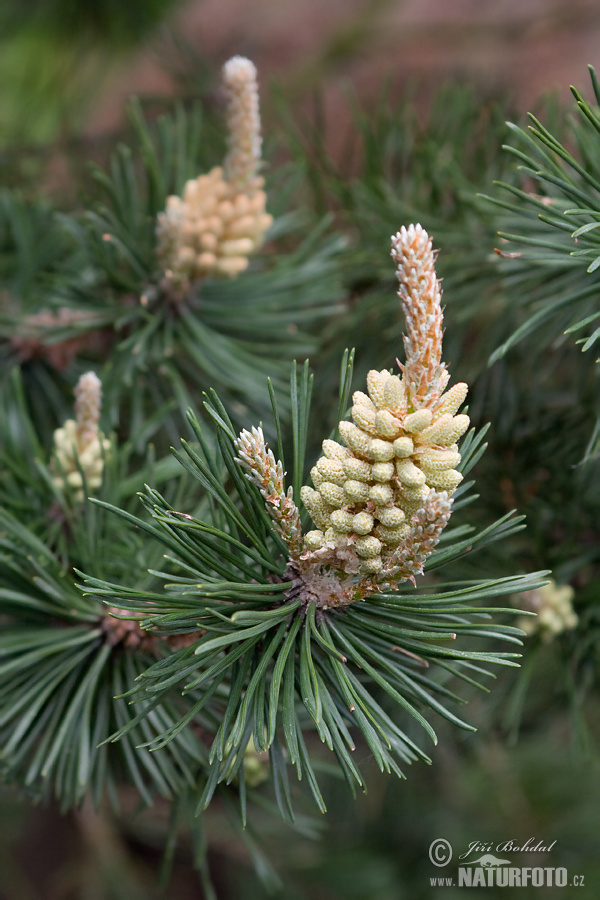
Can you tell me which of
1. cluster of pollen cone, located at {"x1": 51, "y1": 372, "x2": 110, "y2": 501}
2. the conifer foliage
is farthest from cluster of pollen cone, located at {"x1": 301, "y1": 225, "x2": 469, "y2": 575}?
cluster of pollen cone, located at {"x1": 51, "y1": 372, "x2": 110, "y2": 501}

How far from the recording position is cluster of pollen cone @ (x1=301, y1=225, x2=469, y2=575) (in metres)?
0.27

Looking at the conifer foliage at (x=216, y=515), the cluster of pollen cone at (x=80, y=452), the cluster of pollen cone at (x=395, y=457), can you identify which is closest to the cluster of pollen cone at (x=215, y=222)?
the conifer foliage at (x=216, y=515)

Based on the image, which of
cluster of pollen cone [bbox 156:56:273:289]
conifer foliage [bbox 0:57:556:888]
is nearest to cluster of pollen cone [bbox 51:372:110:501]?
conifer foliage [bbox 0:57:556:888]

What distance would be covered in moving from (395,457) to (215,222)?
25cm

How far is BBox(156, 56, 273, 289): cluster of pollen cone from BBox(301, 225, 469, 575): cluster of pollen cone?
217 mm

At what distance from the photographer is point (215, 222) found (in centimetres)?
46

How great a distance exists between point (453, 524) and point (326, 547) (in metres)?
0.16

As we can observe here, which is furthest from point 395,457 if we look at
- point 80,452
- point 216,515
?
point 80,452

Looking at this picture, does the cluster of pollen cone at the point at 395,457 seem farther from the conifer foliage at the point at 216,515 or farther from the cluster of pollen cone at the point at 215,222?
the cluster of pollen cone at the point at 215,222

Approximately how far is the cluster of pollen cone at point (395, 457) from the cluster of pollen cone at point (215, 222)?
0.22m

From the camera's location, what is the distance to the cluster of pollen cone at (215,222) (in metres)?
0.46

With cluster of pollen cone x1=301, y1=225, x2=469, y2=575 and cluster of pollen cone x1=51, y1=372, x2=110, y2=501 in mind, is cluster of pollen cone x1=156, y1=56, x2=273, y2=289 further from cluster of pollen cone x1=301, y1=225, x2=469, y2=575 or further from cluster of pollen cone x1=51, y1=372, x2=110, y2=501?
cluster of pollen cone x1=301, y1=225, x2=469, y2=575

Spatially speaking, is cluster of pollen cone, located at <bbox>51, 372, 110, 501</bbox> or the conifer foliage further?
cluster of pollen cone, located at <bbox>51, 372, 110, 501</bbox>

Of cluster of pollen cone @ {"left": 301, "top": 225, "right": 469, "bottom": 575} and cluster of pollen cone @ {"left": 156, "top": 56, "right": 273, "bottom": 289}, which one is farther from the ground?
cluster of pollen cone @ {"left": 156, "top": 56, "right": 273, "bottom": 289}
